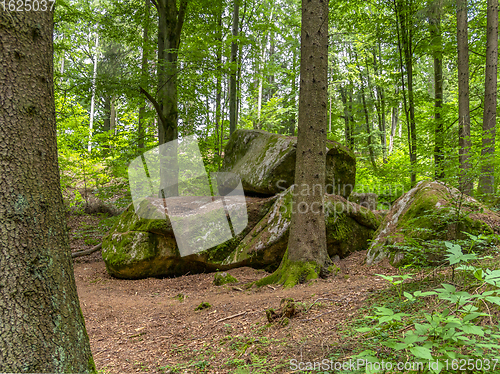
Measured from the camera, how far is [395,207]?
19.7 feet

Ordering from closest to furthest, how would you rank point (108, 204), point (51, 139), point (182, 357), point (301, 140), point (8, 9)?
point (8, 9), point (51, 139), point (182, 357), point (301, 140), point (108, 204)

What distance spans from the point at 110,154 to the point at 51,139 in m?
8.90

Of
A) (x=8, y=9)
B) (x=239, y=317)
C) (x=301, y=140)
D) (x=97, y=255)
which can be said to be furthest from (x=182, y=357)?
(x=97, y=255)

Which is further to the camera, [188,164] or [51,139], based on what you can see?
[188,164]

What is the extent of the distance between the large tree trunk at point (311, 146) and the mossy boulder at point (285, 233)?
105cm

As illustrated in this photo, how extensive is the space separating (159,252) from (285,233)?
2944mm

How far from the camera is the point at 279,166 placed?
7.19 meters

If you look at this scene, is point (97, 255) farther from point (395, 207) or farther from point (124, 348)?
point (395, 207)

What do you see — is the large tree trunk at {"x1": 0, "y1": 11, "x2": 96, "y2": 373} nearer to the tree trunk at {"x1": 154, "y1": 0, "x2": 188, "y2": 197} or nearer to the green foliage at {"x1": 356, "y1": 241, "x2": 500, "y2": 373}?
the green foliage at {"x1": 356, "y1": 241, "x2": 500, "y2": 373}

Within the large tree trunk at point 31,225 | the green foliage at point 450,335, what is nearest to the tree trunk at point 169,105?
the large tree trunk at point 31,225

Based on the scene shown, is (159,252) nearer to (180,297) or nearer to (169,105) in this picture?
(180,297)

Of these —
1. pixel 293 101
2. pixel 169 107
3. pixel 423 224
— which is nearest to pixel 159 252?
pixel 169 107

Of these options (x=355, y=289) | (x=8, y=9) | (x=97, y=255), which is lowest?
(x=97, y=255)

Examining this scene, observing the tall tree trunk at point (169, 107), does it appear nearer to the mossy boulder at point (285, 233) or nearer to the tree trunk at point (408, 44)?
the mossy boulder at point (285, 233)
